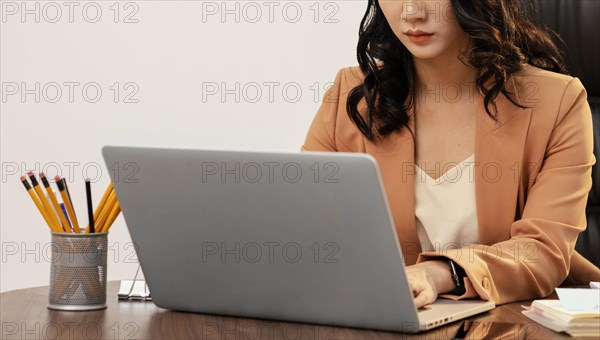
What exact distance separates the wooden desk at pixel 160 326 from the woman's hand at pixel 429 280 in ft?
0.20

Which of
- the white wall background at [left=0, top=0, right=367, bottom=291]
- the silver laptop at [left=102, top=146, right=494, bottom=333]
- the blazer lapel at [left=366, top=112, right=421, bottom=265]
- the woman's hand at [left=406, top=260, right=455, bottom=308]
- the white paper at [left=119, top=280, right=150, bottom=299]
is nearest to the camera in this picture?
the silver laptop at [left=102, top=146, right=494, bottom=333]

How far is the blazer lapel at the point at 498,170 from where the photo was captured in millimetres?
1544

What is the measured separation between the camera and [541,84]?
1.60 m

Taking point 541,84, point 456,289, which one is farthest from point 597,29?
point 456,289

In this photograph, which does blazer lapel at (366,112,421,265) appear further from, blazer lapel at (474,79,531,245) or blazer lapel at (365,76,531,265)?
blazer lapel at (474,79,531,245)

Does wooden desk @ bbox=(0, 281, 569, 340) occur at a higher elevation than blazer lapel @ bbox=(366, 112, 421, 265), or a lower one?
lower

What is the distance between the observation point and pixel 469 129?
1620 mm

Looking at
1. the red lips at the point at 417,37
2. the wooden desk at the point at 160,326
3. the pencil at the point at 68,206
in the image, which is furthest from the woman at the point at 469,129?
the pencil at the point at 68,206

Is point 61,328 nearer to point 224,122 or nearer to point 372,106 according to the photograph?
point 372,106

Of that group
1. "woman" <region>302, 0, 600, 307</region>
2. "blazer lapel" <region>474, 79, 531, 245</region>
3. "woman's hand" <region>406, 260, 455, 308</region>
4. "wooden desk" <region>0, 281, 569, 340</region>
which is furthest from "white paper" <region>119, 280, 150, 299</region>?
"blazer lapel" <region>474, 79, 531, 245</region>

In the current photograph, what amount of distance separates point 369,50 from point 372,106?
14cm

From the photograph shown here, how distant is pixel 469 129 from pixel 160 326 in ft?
2.60

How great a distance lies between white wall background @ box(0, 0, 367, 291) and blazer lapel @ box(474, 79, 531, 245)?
1.18 metres

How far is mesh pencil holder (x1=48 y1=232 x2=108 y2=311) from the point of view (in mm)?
1140
